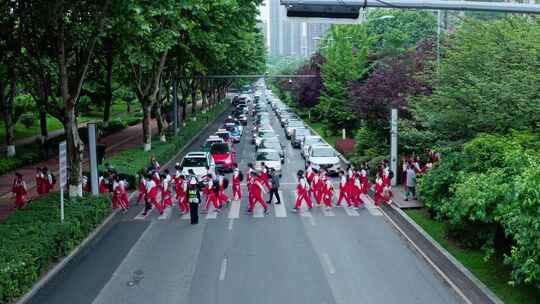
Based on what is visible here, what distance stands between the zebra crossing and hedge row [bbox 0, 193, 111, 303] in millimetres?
2051

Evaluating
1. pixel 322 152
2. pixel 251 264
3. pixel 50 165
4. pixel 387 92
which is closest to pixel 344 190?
pixel 387 92

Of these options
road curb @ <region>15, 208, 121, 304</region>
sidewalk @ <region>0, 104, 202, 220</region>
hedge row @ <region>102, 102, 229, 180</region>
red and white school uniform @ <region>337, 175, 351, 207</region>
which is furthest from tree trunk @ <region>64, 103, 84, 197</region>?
red and white school uniform @ <region>337, 175, 351, 207</region>

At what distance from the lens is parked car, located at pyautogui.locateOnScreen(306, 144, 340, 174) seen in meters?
30.0

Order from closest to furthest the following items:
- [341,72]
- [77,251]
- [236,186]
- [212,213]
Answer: [77,251] → [212,213] → [236,186] → [341,72]

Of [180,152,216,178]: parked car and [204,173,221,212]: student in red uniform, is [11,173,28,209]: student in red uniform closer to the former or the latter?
[204,173,221,212]: student in red uniform

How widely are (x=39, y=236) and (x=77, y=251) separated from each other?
218cm

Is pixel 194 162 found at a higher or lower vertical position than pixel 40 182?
higher

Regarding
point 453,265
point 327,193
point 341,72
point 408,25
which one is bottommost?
point 453,265

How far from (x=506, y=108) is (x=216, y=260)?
908 cm

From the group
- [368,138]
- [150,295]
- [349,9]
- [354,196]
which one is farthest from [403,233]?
[368,138]

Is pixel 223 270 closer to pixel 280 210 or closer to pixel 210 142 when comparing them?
pixel 280 210

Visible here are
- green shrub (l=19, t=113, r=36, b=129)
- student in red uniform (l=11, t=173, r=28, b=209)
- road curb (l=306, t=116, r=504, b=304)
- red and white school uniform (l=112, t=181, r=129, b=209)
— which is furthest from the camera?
green shrub (l=19, t=113, r=36, b=129)

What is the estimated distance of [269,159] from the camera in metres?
30.6

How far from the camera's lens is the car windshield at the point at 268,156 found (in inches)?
1212
